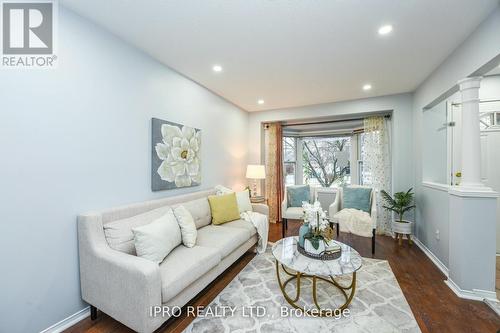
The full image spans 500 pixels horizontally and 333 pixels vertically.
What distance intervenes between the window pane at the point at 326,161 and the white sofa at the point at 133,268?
12.3 feet

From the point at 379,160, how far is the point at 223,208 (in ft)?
10.4

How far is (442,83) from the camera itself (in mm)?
2600

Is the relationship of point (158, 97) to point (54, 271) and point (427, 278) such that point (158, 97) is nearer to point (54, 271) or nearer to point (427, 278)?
point (54, 271)

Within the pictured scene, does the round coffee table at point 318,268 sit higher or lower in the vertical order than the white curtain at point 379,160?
lower

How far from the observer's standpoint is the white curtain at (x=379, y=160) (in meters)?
3.95

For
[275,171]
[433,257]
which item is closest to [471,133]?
[433,257]

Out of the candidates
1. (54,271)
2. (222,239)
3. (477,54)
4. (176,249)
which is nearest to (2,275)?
(54,271)

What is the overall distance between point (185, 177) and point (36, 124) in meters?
1.62

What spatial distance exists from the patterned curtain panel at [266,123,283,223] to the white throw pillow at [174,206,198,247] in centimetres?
284

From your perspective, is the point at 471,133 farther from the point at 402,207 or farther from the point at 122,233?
the point at 122,233

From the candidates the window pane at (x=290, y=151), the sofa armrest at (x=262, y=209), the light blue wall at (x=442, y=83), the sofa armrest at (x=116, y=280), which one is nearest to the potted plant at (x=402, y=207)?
the light blue wall at (x=442, y=83)

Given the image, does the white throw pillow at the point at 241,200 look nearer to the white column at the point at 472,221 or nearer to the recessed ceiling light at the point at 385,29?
the white column at the point at 472,221

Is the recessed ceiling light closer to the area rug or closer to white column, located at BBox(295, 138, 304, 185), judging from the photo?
the area rug

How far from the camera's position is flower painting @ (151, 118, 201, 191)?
8.22 feet
